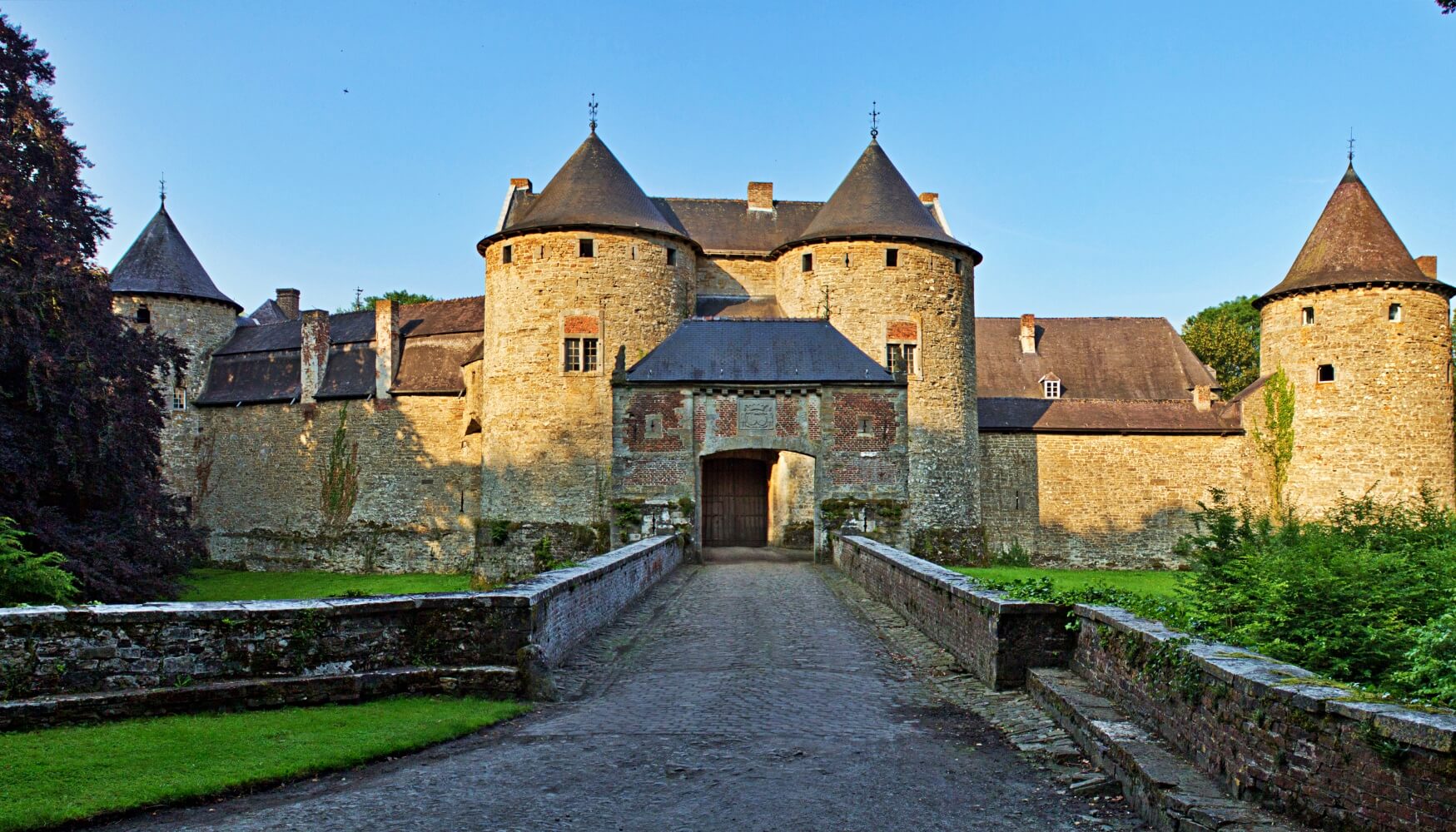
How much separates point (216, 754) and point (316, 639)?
168 cm

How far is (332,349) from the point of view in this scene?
38062mm

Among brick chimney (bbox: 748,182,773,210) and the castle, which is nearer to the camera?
the castle

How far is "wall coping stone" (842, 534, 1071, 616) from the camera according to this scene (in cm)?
880

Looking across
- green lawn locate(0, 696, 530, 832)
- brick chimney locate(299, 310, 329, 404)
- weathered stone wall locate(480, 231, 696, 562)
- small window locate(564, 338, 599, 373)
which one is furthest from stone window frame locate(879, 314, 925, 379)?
green lawn locate(0, 696, 530, 832)

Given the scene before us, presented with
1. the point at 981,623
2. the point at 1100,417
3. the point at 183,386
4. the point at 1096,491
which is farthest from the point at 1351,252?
the point at 183,386

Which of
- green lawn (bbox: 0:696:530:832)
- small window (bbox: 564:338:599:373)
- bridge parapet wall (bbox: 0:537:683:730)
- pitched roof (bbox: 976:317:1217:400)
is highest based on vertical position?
pitched roof (bbox: 976:317:1217:400)

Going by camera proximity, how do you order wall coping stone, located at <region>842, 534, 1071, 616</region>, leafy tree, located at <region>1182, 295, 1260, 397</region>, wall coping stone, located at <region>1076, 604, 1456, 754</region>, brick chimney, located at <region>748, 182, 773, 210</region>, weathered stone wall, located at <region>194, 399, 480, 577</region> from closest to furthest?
wall coping stone, located at <region>1076, 604, 1456, 754</region>, wall coping stone, located at <region>842, 534, 1071, 616</region>, weathered stone wall, located at <region>194, 399, 480, 577</region>, brick chimney, located at <region>748, 182, 773, 210</region>, leafy tree, located at <region>1182, 295, 1260, 397</region>

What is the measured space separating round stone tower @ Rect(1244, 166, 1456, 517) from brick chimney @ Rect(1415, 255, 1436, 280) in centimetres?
82

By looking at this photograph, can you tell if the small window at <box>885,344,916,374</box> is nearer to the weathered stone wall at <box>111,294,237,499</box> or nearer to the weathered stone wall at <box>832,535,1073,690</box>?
the weathered stone wall at <box>832,535,1073,690</box>

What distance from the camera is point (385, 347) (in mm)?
36688

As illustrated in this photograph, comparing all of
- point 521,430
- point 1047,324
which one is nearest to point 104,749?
point 521,430

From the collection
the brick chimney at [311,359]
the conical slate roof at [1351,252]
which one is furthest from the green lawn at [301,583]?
the conical slate roof at [1351,252]

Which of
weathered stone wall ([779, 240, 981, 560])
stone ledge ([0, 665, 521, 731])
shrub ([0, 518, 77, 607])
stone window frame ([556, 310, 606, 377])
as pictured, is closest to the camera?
stone ledge ([0, 665, 521, 731])

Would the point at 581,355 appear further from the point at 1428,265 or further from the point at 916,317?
the point at 1428,265
